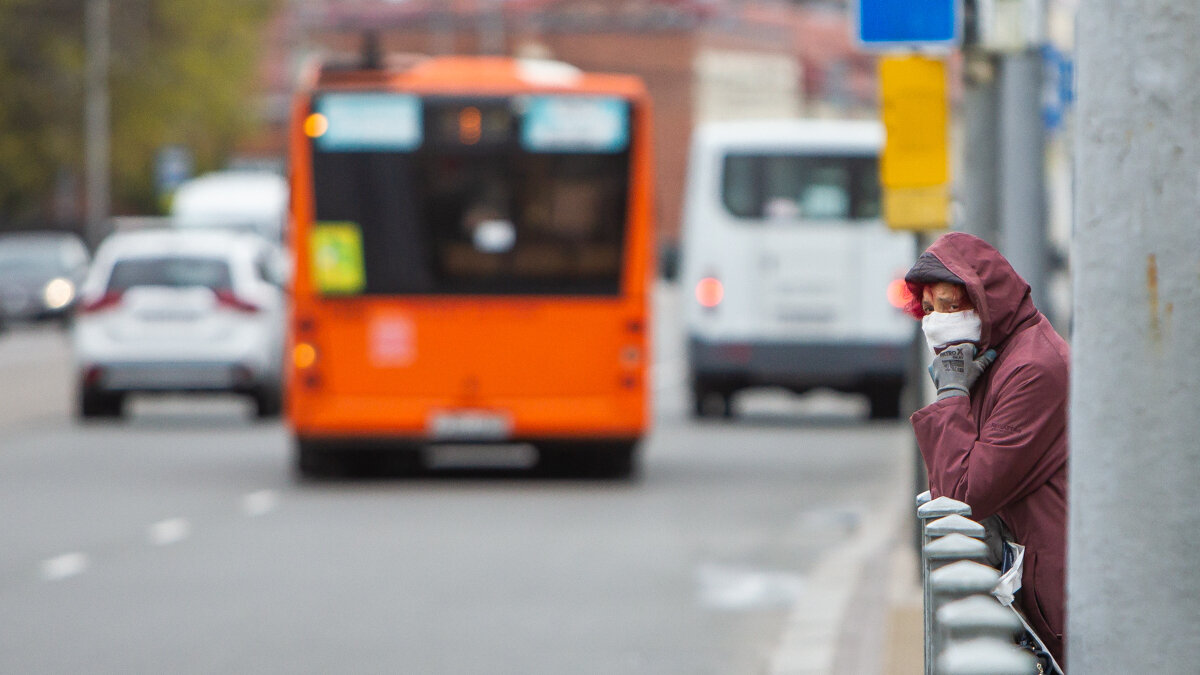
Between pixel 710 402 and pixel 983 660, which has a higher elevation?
pixel 983 660

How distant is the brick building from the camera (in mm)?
84812

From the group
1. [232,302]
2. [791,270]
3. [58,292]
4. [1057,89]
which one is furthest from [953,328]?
[58,292]

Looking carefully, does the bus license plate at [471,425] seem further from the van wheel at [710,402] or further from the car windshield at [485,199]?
the van wheel at [710,402]

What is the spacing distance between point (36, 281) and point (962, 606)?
42.8 m

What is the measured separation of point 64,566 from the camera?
1214 centimetres

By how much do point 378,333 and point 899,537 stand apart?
491 cm

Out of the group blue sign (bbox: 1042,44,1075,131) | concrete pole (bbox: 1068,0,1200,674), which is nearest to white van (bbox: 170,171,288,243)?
blue sign (bbox: 1042,44,1075,131)

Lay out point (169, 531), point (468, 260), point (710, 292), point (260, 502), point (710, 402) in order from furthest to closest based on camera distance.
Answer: point (710, 402), point (710, 292), point (468, 260), point (260, 502), point (169, 531)

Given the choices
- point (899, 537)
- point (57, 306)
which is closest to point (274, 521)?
point (899, 537)

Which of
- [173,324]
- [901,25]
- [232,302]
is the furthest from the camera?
[232,302]

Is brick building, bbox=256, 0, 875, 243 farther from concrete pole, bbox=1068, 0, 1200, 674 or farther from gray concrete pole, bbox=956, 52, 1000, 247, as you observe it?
concrete pole, bbox=1068, 0, 1200, 674

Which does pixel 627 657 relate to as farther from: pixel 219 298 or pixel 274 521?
pixel 219 298

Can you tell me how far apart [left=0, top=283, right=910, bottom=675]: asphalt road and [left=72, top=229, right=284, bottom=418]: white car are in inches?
42.7

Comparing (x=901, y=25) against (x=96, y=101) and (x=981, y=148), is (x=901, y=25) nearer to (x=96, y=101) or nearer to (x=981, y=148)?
(x=981, y=148)
